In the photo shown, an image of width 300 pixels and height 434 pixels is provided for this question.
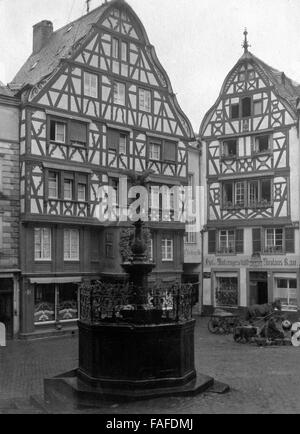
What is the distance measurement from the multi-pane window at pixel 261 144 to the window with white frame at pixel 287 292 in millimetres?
7234

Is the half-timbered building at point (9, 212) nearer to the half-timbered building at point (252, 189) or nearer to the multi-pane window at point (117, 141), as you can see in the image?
the multi-pane window at point (117, 141)

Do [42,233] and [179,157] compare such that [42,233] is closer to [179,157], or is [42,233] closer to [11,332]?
[11,332]

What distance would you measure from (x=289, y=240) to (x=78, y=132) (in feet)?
42.0

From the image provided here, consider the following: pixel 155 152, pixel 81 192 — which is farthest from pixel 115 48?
pixel 81 192

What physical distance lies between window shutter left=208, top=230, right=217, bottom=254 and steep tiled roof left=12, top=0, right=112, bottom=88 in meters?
13.4

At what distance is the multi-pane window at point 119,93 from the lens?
27922 mm

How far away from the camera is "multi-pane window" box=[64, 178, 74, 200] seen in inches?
1018

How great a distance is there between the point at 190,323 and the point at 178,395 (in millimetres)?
1771


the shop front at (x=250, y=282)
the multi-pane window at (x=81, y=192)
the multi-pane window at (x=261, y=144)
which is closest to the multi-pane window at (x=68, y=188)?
the multi-pane window at (x=81, y=192)

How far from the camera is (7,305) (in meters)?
24.1

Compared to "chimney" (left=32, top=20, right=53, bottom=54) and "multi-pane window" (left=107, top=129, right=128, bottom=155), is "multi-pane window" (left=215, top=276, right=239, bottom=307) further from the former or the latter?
"chimney" (left=32, top=20, right=53, bottom=54)

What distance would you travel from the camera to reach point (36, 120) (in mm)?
24656

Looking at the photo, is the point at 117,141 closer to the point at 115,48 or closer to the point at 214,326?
the point at 115,48
